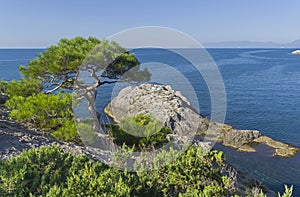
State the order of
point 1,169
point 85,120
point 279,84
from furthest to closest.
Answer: point 279,84 → point 85,120 → point 1,169

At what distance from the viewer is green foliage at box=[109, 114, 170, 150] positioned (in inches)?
434

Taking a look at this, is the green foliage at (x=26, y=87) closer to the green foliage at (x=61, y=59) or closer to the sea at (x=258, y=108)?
the green foliage at (x=61, y=59)

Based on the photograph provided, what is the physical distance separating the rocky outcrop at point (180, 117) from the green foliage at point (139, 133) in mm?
8025

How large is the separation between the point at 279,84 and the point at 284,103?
13.6m

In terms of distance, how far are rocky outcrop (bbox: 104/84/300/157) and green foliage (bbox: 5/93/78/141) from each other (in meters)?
8.74

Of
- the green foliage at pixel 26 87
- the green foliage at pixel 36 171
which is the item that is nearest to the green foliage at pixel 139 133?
the green foliage at pixel 26 87

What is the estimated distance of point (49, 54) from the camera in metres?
12.0

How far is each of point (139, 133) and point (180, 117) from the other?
11691 mm

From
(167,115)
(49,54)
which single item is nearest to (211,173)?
(49,54)

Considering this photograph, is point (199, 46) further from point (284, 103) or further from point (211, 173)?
point (284, 103)

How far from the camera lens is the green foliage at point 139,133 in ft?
36.1

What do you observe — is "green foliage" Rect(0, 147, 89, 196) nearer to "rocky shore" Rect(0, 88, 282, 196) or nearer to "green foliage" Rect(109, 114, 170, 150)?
"rocky shore" Rect(0, 88, 282, 196)

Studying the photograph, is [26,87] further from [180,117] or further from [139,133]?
[180,117]

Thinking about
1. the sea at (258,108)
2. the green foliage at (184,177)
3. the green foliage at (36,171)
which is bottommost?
the sea at (258,108)
